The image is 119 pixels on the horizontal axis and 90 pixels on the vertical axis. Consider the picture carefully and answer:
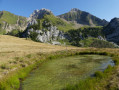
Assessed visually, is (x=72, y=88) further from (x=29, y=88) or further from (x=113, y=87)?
(x=29, y=88)

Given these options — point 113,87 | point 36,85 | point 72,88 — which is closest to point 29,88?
point 36,85

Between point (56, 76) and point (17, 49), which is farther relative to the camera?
point (17, 49)

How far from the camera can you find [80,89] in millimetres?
10469

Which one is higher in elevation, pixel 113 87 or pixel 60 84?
pixel 113 87

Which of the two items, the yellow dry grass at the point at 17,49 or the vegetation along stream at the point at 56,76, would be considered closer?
the vegetation along stream at the point at 56,76

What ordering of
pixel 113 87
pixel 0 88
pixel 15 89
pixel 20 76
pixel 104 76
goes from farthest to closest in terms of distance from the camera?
pixel 20 76
pixel 104 76
pixel 15 89
pixel 0 88
pixel 113 87

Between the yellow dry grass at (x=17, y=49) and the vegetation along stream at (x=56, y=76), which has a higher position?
the yellow dry grass at (x=17, y=49)

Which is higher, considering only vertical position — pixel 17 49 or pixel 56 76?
pixel 17 49

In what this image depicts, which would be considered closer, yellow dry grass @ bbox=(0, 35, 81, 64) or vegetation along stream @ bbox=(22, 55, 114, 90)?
vegetation along stream @ bbox=(22, 55, 114, 90)

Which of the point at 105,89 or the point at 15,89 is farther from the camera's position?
A: the point at 15,89

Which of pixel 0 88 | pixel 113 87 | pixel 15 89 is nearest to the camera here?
pixel 113 87

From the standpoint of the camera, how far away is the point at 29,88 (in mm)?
12703

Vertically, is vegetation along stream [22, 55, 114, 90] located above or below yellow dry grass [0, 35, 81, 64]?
below

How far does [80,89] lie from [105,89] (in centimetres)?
242
